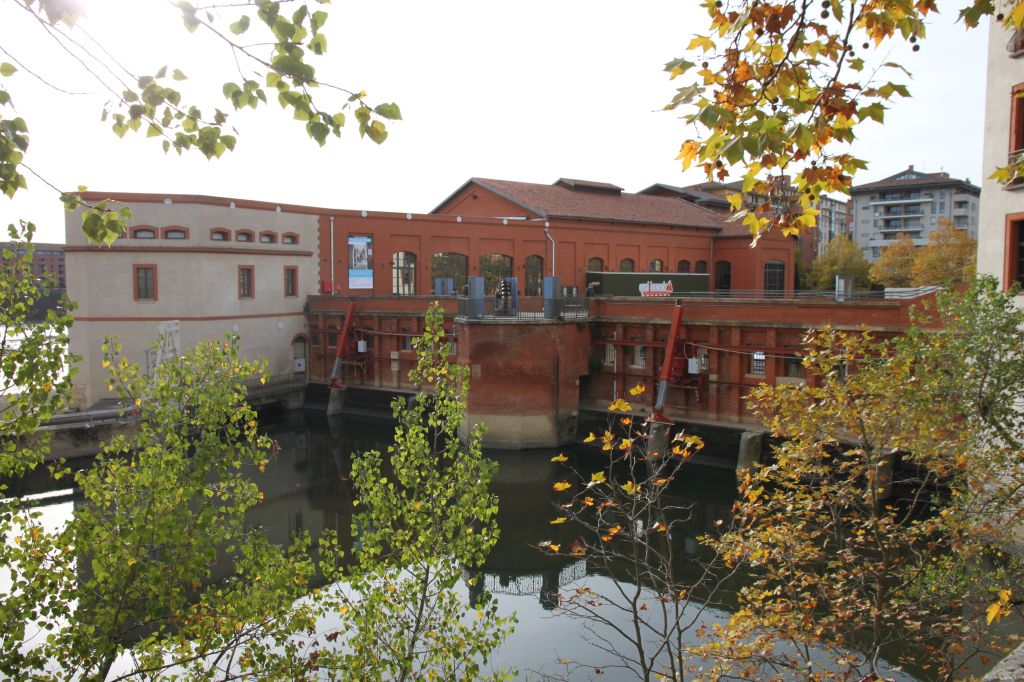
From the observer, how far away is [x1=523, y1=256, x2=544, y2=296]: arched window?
39250mm

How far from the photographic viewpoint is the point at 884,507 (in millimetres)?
10688

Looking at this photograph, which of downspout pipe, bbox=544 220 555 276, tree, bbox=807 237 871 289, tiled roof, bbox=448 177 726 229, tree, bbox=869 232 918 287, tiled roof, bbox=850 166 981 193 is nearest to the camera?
downspout pipe, bbox=544 220 555 276

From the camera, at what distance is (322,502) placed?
A: 2156 centimetres

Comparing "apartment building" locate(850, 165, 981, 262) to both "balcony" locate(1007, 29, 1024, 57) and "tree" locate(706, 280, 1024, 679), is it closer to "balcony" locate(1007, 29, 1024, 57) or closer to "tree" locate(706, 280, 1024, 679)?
"balcony" locate(1007, 29, 1024, 57)

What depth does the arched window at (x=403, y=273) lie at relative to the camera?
36.9 m

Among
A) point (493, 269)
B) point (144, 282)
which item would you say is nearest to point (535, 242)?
point (493, 269)

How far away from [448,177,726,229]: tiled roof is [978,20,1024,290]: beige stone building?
81.4 feet

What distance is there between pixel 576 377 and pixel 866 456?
19400mm

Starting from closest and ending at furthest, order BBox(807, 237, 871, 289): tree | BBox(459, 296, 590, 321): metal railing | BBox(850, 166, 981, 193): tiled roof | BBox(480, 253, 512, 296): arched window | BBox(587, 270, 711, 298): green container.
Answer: BBox(459, 296, 590, 321): metal railing < BBox(587, 270, 711, 298): green container < BBox(480, 253, 512, 296): arched window < BBox(807, 237, 871, 289): tree < BBox(850, 166, 981, 193): tiled roof

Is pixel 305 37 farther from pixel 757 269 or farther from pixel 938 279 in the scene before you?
pixel 938 279

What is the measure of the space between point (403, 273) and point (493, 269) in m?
4.35

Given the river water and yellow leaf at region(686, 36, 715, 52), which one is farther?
the river water

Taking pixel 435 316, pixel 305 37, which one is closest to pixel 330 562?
pixel 435 316

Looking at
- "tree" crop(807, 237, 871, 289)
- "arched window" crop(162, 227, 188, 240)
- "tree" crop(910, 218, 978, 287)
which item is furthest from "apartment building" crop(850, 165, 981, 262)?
"arched window" crop(162, 227, 188, 240)
